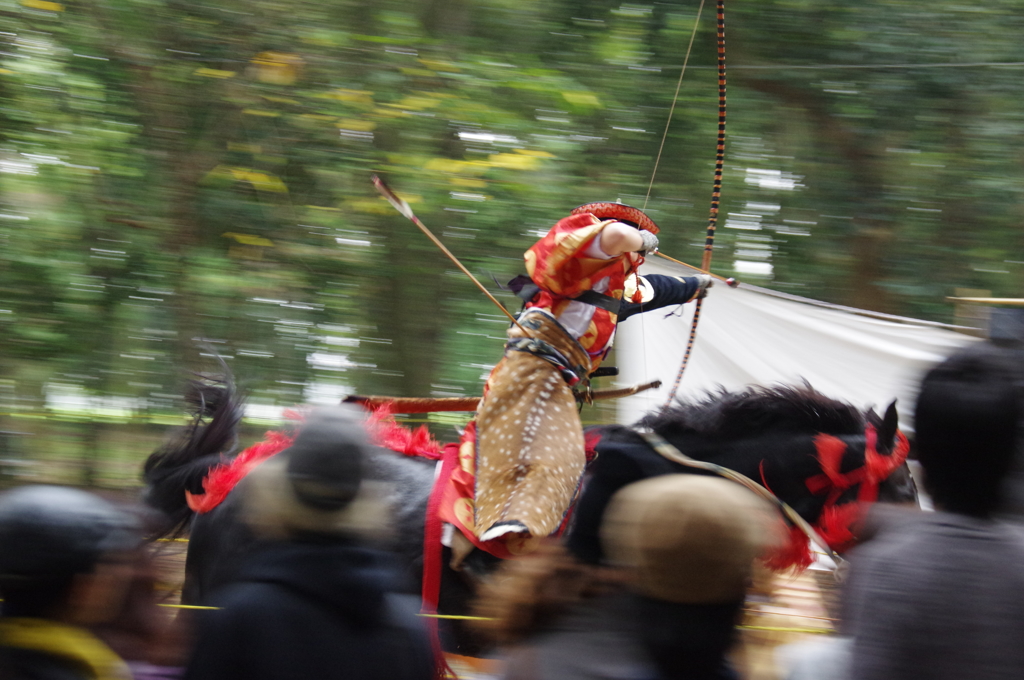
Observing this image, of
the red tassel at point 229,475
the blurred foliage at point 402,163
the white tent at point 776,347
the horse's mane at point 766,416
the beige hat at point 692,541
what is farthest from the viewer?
the blurred foliage at point 402,163

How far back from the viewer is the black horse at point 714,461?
2.35m

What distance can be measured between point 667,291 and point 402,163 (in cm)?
202

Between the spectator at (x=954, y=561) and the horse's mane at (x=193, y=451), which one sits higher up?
the spectator at (x=954, y=561)

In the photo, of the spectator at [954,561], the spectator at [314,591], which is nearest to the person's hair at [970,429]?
the spectator at [954,561]

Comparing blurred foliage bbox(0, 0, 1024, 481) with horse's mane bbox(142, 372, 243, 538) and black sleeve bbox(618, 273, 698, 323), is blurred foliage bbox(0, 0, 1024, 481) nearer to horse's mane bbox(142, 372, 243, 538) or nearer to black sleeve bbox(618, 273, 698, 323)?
black sleeve bbox(618, 273, 698, 323)

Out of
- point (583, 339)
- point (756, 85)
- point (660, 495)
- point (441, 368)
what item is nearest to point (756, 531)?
point (660, 495)

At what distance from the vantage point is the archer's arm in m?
2.92

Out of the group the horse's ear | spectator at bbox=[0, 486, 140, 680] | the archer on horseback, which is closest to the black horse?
the horse's ear

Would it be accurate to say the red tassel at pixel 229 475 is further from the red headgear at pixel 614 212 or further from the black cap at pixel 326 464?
the black cap at pixel 326 464

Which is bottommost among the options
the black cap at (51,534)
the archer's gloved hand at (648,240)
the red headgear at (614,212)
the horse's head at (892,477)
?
the horse's head at (892,477)

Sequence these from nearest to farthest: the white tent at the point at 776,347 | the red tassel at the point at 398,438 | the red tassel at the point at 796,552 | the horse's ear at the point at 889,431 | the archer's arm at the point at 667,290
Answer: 1. the red tassel at the point at 796,552
2. the horse's ear at the point at 889,431
3. the red tassel at the point at 398,438
4. the archer's arm at the point at 667,290
5. the white tent at the point at 776,347

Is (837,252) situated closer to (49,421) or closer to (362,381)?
(362,381)

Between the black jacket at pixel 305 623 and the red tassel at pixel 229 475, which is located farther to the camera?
the red tassel at pixel 229 475

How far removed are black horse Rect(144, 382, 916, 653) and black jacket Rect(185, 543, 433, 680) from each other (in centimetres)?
111
